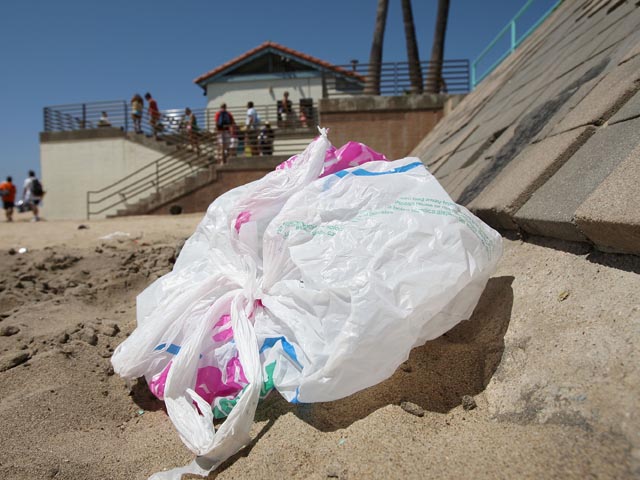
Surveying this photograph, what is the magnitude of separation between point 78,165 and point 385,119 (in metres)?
9.43

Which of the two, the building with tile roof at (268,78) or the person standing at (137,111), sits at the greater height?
the building with tile roof at (268,78)

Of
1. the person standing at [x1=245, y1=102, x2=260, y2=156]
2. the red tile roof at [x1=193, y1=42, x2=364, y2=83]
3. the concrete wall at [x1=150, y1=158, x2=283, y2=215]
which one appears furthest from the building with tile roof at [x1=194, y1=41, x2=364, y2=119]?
the concrete wall at [x1=150, y1=158, x2=283, y2=215]

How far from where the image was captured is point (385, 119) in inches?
341

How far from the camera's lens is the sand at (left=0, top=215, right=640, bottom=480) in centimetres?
92

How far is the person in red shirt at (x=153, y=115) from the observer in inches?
518

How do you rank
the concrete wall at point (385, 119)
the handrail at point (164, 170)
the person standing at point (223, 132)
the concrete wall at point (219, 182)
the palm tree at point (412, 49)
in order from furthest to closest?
the handrail at point (164, 170) → the person standing at point (223, 132) → the palm tree at point (412, 49) → the concrete wall at point (219, 182) → the concrete wall at point (385, 119)

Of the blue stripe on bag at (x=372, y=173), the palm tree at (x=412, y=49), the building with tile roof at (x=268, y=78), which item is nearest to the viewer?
the blue stripe on bag at (x=372, y=173)

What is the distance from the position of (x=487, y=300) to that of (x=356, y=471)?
775 mm

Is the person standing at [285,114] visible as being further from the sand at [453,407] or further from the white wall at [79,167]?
the sand at [453,407]

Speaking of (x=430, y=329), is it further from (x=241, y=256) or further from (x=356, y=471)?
(x=241, y=256)

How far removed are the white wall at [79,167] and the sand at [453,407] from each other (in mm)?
12238

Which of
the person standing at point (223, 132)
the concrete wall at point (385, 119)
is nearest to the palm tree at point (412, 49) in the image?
the concrete wall at point (385, 119)

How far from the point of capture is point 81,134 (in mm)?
13312

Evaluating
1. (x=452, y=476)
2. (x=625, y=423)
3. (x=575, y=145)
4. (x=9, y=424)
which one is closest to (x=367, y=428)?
(x=452, y=476)
